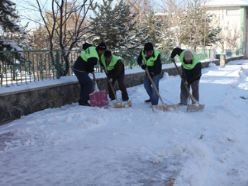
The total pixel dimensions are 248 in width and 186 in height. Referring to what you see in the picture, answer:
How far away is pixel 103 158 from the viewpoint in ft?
20.2

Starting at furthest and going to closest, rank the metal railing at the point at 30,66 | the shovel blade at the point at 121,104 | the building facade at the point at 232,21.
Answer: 1. the building facade at the point at 232,21
2. the shovel blade at the point at 121,104
3. the metal railing at the point at 30,66

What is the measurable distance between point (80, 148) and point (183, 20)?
1280 inches

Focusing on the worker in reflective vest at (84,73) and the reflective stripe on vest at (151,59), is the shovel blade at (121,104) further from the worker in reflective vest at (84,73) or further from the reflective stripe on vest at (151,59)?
the reflective stripe on vest at (151,59)

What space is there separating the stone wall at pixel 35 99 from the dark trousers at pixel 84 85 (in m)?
0.45

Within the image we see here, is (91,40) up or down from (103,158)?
up

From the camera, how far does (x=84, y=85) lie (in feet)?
34.4

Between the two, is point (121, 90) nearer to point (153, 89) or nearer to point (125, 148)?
point (153, 89)

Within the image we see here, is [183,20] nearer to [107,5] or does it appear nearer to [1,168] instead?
[107,5]

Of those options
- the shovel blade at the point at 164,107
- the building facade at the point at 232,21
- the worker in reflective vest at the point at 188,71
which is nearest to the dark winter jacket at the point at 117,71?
the worker in reflective vest at the point at 188,71

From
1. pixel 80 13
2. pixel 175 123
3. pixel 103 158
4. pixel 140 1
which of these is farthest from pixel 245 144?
pixel 140 1

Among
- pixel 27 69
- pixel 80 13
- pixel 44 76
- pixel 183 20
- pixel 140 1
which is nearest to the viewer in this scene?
pixel 27 69

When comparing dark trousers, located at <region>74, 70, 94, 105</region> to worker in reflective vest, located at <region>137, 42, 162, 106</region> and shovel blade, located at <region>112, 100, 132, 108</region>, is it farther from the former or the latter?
worker in reflective vest, located at <region>137, 42, 162, 106</region>

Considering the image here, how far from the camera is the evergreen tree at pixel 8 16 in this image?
539 inches

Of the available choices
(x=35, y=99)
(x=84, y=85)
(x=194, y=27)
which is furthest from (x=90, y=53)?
(x=194, y=27)
